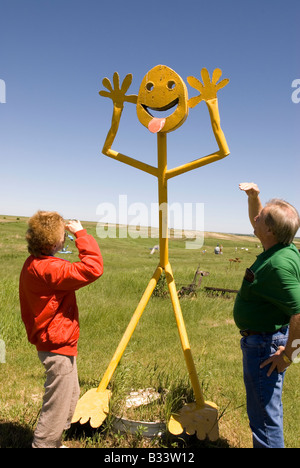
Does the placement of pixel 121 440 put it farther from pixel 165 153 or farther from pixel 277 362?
pixel 165 153

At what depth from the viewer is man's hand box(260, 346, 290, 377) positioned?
1966 millimetres

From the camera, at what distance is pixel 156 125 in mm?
2713

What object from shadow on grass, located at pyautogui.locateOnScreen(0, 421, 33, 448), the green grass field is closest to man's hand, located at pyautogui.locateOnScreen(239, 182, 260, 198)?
the green grass field

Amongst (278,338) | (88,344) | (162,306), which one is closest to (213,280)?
(162,306)

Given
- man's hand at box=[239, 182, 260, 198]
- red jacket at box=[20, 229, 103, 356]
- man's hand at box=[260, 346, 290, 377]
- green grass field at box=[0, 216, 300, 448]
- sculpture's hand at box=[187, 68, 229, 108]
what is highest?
sculpture's hand at box=[187, 68, 229, 108]

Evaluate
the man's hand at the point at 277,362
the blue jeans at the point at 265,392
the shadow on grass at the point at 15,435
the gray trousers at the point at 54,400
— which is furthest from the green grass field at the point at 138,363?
the man's hand at the point at 277,362

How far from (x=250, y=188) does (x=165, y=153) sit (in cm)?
75

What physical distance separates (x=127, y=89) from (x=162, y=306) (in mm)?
5343

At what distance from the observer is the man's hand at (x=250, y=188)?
2.55 metres

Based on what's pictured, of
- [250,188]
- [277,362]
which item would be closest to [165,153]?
[250,188]

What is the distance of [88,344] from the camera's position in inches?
208

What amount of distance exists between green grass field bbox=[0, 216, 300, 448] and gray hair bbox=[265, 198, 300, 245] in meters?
1.50

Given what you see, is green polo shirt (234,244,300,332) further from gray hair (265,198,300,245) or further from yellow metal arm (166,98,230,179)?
yellow metal arm (166,98,230,179)
